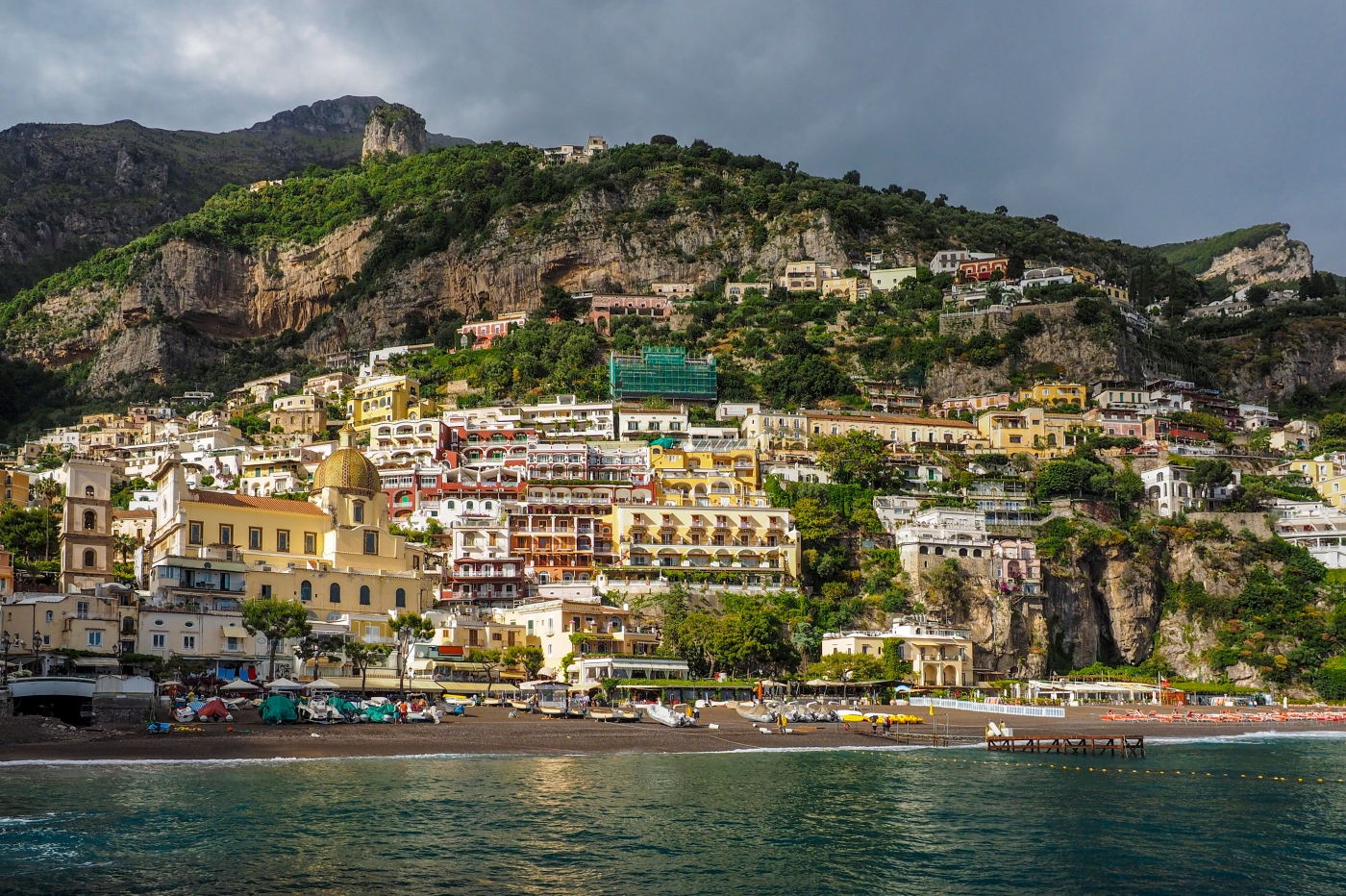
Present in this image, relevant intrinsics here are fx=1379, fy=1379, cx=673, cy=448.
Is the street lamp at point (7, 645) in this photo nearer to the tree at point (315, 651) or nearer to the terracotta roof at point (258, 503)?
the tree at point (315, 651)

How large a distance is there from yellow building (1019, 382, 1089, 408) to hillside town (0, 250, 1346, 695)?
0.45 m

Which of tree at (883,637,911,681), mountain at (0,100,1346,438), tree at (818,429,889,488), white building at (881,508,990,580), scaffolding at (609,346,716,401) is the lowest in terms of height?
tree at (883,637,911,681)

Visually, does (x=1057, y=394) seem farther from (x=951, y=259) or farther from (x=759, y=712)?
(x=759, y=712)

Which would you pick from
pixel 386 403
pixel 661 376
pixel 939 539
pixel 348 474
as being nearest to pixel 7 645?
pixel 348 474

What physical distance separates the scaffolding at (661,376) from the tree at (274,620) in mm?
58004

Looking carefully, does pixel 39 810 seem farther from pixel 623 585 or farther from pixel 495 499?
pixel 495 499

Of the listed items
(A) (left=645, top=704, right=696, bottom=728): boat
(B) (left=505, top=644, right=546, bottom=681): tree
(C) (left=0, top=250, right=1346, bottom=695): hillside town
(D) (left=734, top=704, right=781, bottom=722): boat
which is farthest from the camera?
(B) (left=505, top=644, right=546, bottom=681): tree

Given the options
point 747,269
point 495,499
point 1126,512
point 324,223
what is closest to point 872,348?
point 747,269

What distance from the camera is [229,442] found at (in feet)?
398

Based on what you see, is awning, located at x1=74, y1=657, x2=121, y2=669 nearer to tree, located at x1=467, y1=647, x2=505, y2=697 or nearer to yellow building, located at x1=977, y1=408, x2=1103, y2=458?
tree, located at x1=467, y1=647, x2=505, y2=697

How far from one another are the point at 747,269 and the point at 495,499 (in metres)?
67.0

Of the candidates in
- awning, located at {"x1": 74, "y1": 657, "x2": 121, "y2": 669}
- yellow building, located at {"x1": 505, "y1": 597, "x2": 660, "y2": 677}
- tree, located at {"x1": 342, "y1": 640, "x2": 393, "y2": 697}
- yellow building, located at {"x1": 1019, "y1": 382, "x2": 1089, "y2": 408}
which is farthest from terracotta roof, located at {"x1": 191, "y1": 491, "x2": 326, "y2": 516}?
yellow building, located at {"x1": 1019, "y1": 382, "x2": 1089, "y2": 408}

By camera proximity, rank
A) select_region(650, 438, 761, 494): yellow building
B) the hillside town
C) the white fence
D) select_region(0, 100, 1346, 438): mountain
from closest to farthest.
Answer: the hillside town
the white fence
select_region(650, 438, 761, 494): yellow building
select_region(0, 100, 1346, 438): mountain

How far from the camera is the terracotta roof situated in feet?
265
